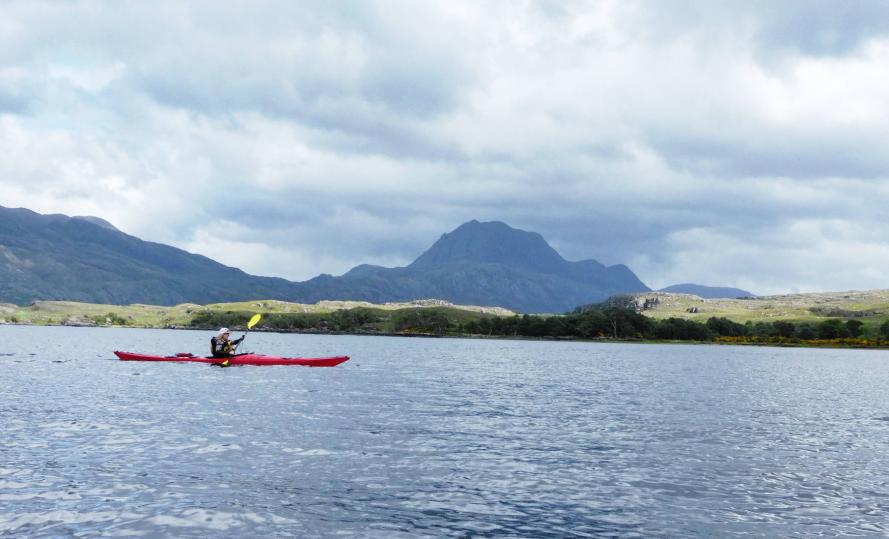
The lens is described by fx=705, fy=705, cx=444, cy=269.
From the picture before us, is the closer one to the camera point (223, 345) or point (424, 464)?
point (424, 464)

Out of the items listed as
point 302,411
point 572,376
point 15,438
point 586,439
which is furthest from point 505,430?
point 572,376

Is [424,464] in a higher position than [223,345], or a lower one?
lower

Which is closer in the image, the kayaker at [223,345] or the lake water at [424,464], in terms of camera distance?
the lake water at [424,464]

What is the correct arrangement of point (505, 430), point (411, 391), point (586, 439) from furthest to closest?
point (411, 391) < point (505, 430) < point (586, 439)

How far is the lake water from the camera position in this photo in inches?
958

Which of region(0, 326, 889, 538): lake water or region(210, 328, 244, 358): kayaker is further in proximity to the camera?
region(210, 328, 244, 358): kayaker

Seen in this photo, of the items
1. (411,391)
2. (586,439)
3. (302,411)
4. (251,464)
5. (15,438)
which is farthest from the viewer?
(411,391)

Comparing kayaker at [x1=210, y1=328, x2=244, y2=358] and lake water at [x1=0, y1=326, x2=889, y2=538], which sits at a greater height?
kayaker at [x1=210, y1=328, x2=244, y2=358]

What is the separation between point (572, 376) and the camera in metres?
103

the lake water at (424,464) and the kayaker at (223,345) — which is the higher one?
the kayaker at (223,345)

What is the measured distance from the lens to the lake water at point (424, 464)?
79.9 ft

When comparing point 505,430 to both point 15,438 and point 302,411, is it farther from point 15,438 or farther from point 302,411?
point 15,438

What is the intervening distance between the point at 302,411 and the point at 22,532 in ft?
100

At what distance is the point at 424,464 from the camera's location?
34062 millimetres
